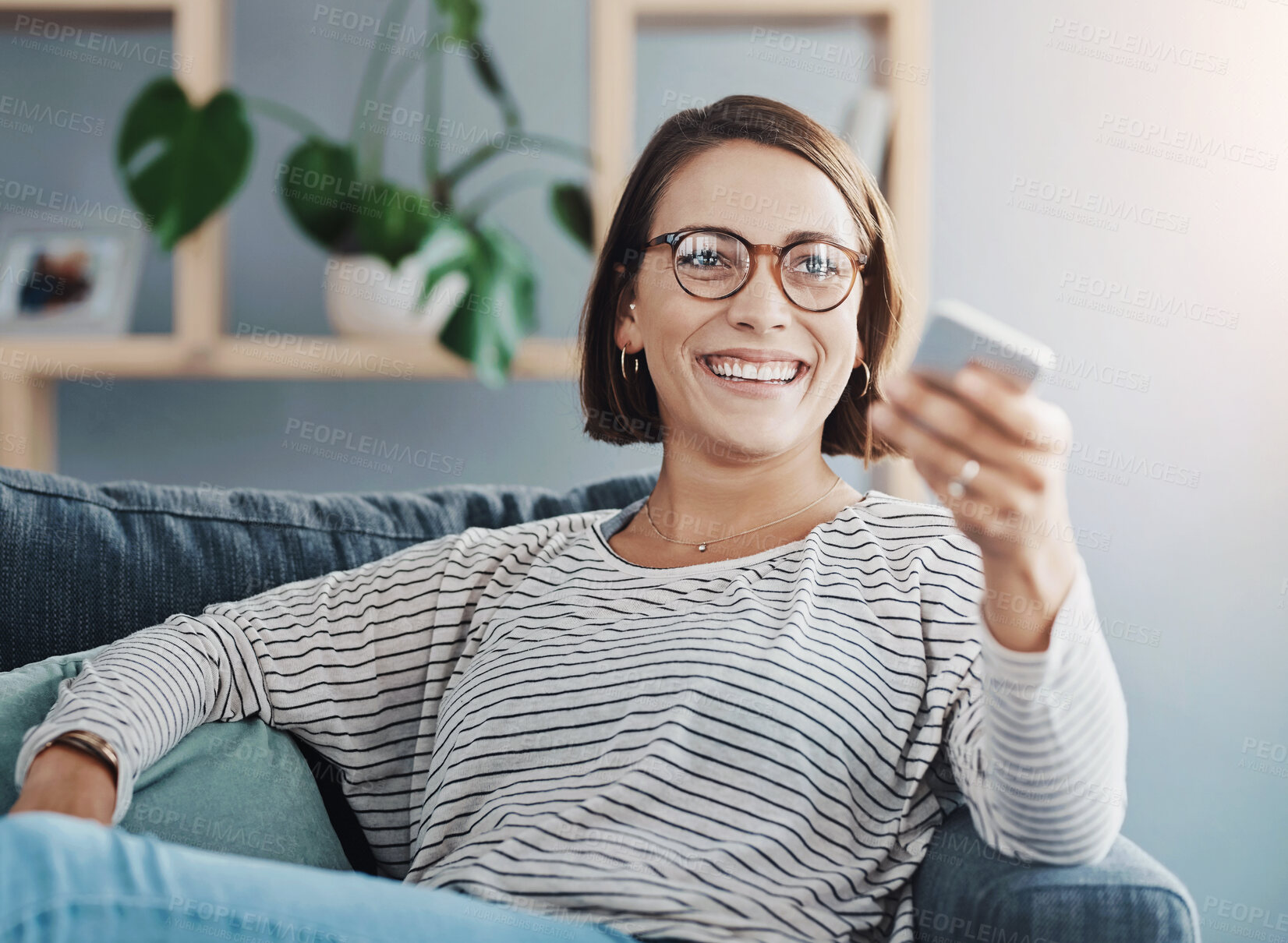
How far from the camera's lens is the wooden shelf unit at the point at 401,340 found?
201cm

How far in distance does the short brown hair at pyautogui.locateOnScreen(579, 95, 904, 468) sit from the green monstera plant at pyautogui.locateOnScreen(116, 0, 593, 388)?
650mm

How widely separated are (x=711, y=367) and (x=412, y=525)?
0.51m

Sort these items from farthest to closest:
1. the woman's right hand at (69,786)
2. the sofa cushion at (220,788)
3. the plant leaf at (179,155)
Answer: the plant leaf at (179,155) < the sofa cushion at (220,788) < the woman's right hand at (69,786)

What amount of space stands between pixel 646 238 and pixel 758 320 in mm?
193

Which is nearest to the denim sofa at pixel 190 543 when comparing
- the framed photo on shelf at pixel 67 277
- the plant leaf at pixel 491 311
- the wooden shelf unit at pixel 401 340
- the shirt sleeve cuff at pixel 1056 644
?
the shirt sleeve cuff at pixel 1056 644

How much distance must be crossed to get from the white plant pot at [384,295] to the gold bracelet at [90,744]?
1.16m

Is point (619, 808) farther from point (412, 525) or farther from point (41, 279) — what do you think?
point (41, 279)

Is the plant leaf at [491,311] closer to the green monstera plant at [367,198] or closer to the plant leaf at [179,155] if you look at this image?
the green monstera plant at [367,198]

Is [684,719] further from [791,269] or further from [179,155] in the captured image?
[179,155]

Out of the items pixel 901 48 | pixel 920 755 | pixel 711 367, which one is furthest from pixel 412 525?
pixel 901 48

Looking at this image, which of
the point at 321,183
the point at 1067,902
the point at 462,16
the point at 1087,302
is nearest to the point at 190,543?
the point at 321,183

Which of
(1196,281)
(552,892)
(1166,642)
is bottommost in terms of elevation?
(1166,642)

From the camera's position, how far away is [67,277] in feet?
7.09

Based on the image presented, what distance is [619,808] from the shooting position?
3.00 ft
